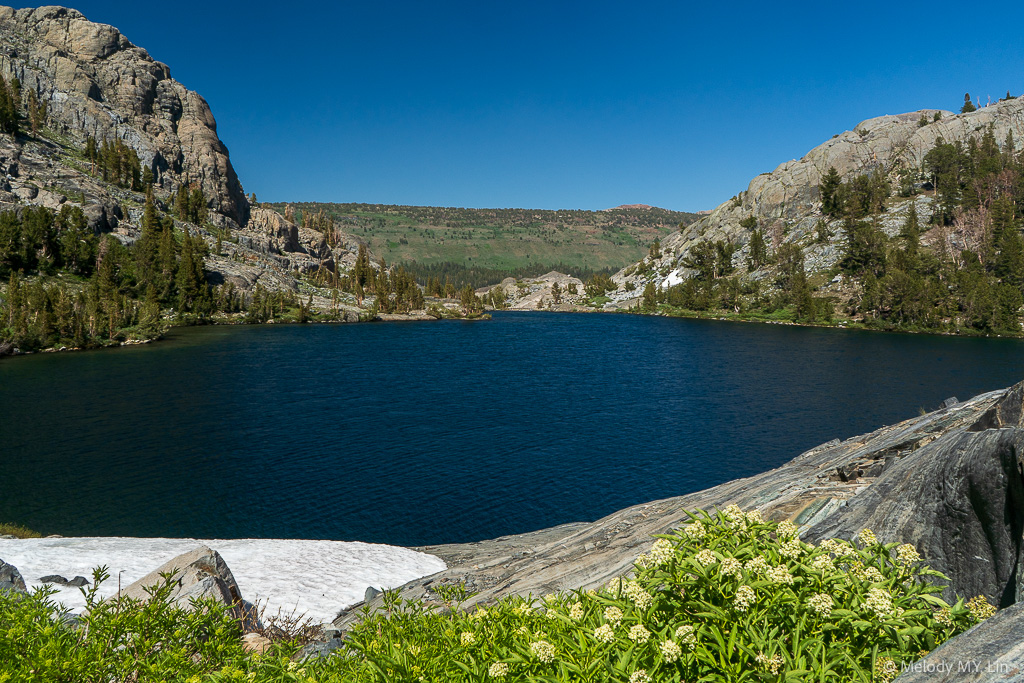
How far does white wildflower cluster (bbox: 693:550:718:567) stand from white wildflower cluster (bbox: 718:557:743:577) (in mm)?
107

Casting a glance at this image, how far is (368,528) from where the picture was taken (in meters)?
26.8

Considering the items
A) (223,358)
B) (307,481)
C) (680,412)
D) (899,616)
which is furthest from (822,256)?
(899,616)

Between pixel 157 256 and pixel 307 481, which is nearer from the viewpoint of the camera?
pixel 307 481

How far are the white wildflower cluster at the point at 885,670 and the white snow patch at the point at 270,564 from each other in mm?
14291

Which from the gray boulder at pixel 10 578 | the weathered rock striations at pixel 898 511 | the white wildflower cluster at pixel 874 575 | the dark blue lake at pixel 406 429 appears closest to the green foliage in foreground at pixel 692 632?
the white wildflower cluster at pixel 874 575

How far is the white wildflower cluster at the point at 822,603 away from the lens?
436 centimetres

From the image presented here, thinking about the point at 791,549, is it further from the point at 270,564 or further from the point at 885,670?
the point at 270,564

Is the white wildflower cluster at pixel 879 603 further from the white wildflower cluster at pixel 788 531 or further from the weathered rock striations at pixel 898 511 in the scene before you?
the weathered rock striations at pixel 898 511

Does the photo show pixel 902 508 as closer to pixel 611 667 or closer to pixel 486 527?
pixel 611 667

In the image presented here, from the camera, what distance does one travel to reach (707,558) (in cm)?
487

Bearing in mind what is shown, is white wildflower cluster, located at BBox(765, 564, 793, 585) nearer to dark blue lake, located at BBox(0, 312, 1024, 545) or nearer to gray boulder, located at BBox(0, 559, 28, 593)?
gray boulder, located at BBox(0, 559, 28, 593)

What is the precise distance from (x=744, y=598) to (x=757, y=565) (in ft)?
1.19

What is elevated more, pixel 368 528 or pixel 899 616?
pixel 899 616

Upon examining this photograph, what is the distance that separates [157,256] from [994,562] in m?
164
